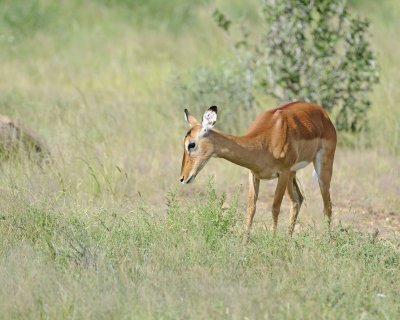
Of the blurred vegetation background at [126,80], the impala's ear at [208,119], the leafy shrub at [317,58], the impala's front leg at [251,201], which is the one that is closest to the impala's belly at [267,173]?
the impala's front leg at [251,201]

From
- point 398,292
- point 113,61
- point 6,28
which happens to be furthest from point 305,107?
point 6,28

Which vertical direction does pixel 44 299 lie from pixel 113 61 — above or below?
below

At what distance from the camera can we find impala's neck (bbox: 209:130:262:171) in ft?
22.0

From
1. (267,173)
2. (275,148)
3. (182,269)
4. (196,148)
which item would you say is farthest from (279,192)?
(182,269)

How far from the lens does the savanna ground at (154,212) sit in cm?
521

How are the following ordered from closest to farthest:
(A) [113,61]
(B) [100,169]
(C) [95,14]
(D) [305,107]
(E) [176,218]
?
1. (E) [176,218]
2. (D) [305,107]
3. (B) [100,169]
4. (A) [113,61]
5. (C) [95,14]

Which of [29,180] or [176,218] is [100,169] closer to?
[29,180]

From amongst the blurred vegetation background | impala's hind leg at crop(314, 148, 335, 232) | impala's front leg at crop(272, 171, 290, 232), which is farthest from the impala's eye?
the blurred vegetation background

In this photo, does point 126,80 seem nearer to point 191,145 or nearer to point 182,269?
point 191,145

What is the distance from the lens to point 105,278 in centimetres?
555

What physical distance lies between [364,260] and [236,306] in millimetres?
1349

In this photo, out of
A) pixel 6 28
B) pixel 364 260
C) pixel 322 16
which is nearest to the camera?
pixel 364 260

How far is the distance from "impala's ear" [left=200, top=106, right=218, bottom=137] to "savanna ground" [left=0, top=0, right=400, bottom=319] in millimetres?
382

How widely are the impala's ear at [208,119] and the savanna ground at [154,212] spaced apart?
38 centimetres
